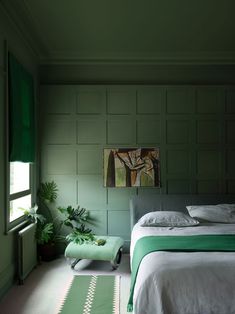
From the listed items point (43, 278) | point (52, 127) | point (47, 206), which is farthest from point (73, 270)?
point (52, 127)

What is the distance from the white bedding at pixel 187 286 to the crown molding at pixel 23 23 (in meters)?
2.75

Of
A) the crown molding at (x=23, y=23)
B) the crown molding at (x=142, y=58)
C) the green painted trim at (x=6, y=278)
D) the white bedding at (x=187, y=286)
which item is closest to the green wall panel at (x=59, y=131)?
the crown molding at (x=142, y=58)

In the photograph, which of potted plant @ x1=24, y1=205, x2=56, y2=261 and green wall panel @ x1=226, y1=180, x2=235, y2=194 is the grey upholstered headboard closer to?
green wall panel @ x1=226, y1=180, x2=235, y2=194

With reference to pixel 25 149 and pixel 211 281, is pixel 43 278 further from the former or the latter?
pixel 211 281

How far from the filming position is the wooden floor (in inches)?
104

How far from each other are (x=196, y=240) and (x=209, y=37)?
2.53m

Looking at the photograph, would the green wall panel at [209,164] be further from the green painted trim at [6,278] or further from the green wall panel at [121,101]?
the green painted trim at [6,278]

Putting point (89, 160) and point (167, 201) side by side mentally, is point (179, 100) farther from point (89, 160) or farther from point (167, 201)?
point (89, 160)

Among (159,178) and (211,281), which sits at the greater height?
(159,178)

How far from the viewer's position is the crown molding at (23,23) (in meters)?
2.89

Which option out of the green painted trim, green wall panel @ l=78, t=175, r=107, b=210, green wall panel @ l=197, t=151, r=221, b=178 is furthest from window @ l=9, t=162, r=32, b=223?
green wall panel @ l=197, t=151, r=221, b=178

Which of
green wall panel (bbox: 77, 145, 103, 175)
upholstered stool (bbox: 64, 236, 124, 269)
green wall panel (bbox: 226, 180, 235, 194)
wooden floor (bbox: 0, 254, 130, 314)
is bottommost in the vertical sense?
wooden floor (bbox: 0, 254, 130, 314)

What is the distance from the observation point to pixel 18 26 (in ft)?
10.6

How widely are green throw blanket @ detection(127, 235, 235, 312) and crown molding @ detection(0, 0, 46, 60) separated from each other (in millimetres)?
2631
